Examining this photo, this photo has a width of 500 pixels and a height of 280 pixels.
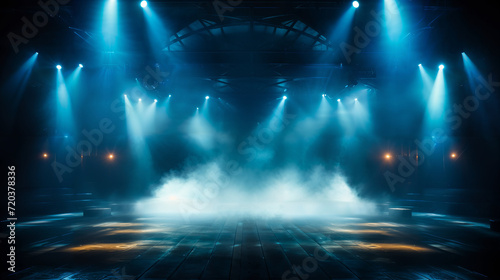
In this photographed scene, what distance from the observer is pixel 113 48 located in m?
15.5

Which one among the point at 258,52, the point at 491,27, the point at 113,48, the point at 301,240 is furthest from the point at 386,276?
the point at 113,48

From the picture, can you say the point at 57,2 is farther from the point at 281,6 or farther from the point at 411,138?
the point at 411,138

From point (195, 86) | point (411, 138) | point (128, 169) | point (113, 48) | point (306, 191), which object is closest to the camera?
point (113, 48)

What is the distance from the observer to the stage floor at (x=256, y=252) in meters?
6.94

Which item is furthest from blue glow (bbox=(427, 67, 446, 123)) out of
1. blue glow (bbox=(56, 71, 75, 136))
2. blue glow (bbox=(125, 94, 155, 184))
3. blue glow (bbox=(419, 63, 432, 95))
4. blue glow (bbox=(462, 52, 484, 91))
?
blue glow (bbox=(56, 71, 75, 136))

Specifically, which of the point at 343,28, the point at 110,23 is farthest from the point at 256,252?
the point at 110,23

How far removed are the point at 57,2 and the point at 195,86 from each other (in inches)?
421

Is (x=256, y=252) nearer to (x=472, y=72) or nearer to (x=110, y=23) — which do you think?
(x=110, y=23)

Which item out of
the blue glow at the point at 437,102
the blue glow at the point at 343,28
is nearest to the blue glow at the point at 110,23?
the blue glow at the point at 343,28

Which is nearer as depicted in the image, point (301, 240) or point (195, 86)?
point (301, 240)

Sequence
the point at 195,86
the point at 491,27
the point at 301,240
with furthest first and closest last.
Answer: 1. the point at 195,86
2. the point at 491,27
3. the point at 301,240

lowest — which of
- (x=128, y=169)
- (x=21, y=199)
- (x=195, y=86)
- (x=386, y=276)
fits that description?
(x=386, y=276)

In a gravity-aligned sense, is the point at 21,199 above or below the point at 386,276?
above

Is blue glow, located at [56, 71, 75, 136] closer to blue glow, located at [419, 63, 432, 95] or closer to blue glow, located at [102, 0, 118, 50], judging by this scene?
blue glow, located at [102, 0, 118, 50]
